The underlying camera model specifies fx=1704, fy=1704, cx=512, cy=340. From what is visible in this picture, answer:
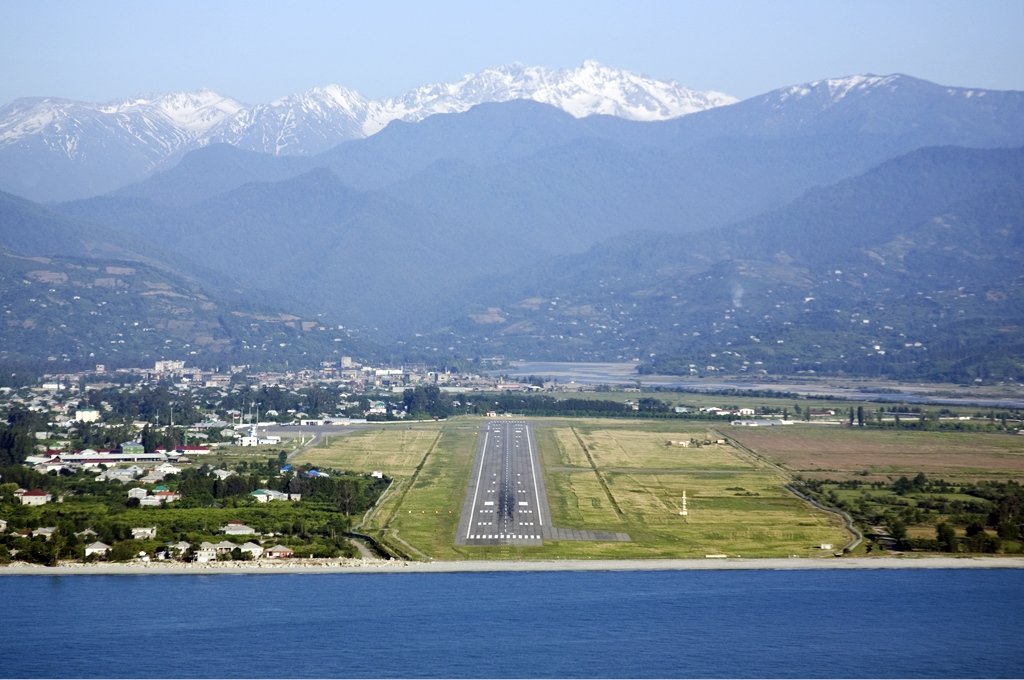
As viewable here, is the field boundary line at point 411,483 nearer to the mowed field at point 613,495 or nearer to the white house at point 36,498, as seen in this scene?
the mowed field at point 613,495

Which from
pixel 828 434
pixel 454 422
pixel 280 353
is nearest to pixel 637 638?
pixel 828 434

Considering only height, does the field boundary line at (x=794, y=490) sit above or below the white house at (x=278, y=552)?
above

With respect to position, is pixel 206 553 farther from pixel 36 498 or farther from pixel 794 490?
pixel 794 490

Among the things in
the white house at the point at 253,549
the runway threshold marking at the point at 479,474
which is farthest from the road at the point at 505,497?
the white house at the point at 253,549

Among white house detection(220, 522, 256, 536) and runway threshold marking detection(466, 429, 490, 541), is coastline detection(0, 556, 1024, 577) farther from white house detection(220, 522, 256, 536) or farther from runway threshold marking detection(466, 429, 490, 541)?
runway threshold marking detection(466, 429, 490, 541)

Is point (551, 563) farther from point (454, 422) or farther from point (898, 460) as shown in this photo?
point (454, 422)

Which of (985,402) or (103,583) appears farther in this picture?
(985,402)
